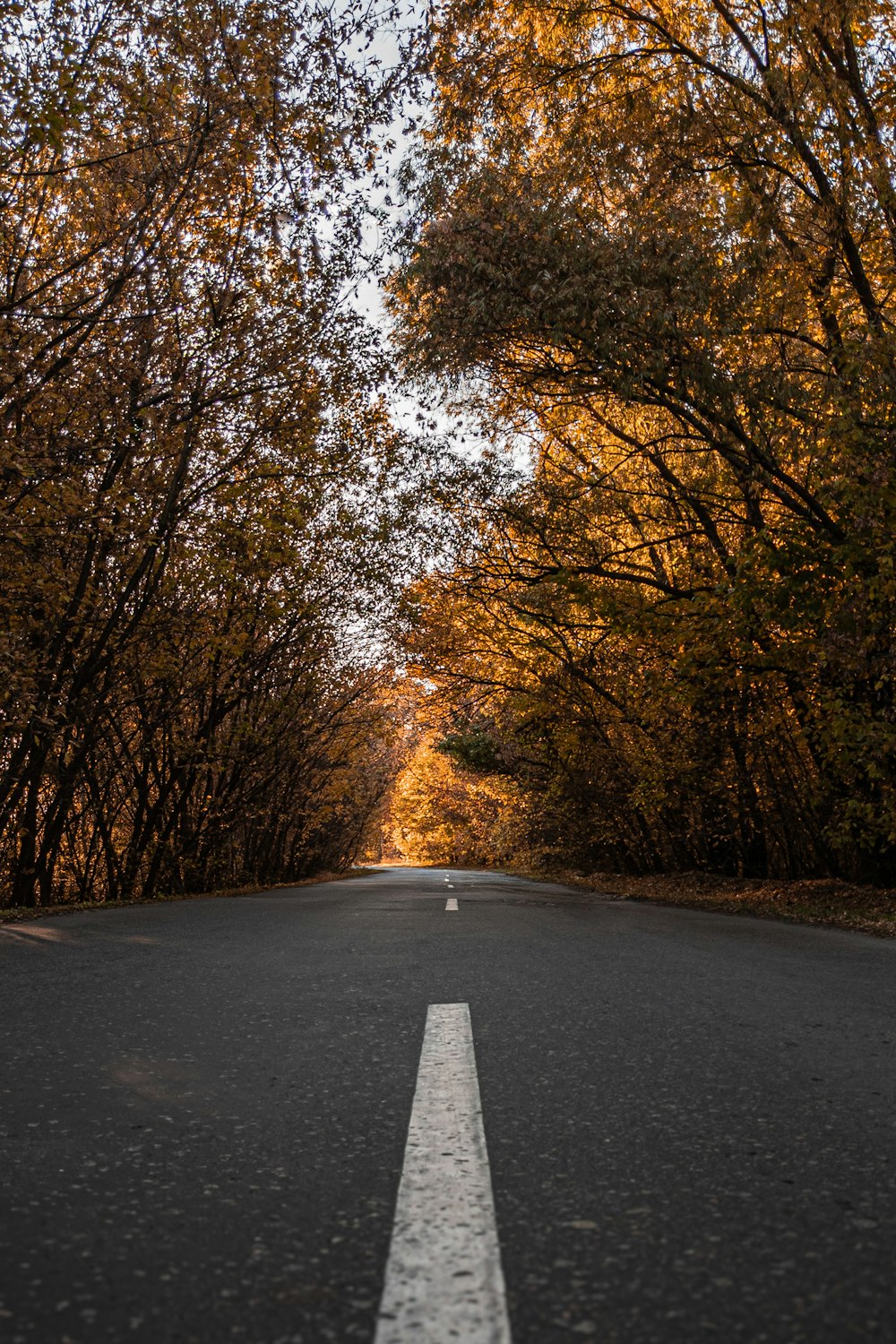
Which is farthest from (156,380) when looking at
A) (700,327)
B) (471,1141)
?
(471,1141)

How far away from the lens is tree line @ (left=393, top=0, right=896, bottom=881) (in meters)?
10.3

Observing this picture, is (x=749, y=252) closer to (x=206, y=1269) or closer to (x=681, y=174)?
(x=681, y=174)

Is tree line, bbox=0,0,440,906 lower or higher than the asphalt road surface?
higher

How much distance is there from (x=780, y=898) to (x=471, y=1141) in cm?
1169

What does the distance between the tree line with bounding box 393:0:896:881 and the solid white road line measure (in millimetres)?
7999

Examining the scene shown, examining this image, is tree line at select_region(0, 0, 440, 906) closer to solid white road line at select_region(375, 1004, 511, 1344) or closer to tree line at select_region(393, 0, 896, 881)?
tree line at select_region(393, 0, 896, 881)

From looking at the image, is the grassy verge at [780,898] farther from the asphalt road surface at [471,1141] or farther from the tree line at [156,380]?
the tree line at [156,380]

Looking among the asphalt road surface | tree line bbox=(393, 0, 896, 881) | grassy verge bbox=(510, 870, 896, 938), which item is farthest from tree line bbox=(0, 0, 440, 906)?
grassy verge bbox=(510, 870, 896, 938)

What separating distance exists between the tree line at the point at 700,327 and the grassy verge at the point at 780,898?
2.33ft

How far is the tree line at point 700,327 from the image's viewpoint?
10273 mm

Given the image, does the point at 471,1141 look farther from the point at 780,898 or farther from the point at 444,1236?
the point at 780,898

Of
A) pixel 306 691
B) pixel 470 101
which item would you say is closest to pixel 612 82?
pixel 470 101

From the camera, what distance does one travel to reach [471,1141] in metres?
2.62

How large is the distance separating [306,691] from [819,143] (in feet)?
42.7
